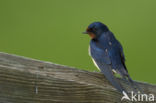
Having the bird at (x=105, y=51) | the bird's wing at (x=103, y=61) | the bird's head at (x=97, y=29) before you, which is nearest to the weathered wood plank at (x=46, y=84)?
the bird's wing at (x=103, y=61)

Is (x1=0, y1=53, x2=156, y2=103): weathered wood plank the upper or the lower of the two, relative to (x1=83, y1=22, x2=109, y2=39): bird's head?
upper

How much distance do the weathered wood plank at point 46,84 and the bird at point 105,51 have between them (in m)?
0.33

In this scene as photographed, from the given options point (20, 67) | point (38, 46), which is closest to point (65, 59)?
point (38, 46)

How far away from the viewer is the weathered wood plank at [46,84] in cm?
139

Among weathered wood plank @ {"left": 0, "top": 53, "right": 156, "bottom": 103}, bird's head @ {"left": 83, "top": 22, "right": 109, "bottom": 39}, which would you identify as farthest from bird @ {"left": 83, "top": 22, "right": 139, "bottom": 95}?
weathered wood plank @ {"left": 0, "top": 53, "right": 156, "bottom": 103}

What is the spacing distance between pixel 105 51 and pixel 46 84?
103cm

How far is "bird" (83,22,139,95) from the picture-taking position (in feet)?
7.25

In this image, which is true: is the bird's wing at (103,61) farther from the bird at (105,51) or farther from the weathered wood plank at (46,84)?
the weathered wood plank at (46,84)

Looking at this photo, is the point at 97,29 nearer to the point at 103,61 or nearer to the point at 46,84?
the point at 103,61

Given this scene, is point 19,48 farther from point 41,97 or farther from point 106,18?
point 41,97

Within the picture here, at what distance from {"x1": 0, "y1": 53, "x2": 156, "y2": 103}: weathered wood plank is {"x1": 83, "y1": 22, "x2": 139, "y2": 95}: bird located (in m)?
0.33

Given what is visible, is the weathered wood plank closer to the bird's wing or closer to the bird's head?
the bird's wing

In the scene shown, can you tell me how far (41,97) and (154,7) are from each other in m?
2.00

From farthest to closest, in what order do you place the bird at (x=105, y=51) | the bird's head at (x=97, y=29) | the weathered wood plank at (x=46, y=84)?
the bird's head at (x=97, y=29), the bird at (x=105, y=51), the weathered wood plank at (x=46, y=84)
